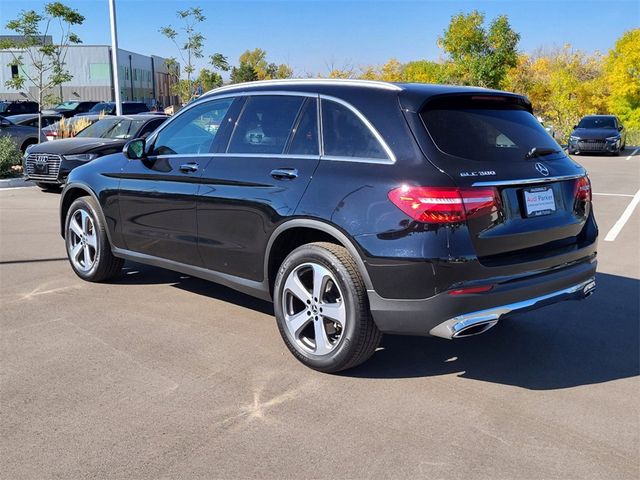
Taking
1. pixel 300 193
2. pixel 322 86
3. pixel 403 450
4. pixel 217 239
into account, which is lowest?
pixel 403 450

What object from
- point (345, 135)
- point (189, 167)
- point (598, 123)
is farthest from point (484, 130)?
point (598, 123)

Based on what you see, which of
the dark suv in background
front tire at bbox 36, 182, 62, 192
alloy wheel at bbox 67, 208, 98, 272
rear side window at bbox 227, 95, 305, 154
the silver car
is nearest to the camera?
rear side window at bbox 227, 95, 305, 154

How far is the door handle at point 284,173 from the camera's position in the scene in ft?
13.7

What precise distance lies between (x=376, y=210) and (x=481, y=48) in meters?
30.7

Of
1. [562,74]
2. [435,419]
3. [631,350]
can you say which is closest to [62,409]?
[435,419]

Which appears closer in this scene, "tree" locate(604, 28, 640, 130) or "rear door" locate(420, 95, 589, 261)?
"rear door" locate(420, 95, 589, 261)

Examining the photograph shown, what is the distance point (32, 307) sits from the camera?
5.46 m

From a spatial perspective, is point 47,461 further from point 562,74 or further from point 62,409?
point 562,74

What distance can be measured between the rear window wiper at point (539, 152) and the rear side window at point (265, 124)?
1.53 m

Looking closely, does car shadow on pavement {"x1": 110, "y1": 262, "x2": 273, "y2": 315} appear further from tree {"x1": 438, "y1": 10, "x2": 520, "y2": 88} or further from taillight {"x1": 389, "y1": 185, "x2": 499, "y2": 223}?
tree {"x1": 438, "y1": 10, "x2": 520, "y2": 88}

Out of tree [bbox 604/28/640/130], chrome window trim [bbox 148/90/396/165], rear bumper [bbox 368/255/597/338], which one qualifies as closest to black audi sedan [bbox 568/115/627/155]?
tree [bbox 604/28/640/130]

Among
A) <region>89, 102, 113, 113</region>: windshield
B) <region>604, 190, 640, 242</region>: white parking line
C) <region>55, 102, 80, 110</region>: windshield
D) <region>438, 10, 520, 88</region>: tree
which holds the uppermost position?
<region>438, 10, 520, 88</region>: tree

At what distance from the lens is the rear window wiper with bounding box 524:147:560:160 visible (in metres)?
4.02

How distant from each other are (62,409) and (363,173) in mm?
2162
